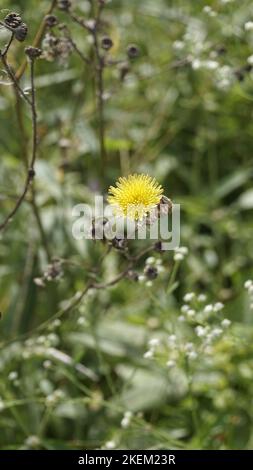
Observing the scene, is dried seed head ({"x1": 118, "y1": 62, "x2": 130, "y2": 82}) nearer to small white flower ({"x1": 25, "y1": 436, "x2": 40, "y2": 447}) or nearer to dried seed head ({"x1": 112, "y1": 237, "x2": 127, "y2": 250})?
dried seed head ({"x1": 112, "y1": 237, "x2": 127, "y2": 250})

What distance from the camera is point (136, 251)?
2971 millimetres

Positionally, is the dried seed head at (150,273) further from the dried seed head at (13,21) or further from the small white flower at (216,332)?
the dried seed head at (13,21)

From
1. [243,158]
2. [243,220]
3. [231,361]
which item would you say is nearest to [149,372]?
[231,361]

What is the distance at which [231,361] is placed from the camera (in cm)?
256

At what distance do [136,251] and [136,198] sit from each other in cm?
136

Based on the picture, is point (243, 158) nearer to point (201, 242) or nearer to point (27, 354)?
point (201, 242)

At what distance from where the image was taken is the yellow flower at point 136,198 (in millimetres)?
1602

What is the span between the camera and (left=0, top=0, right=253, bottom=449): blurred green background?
2354mm

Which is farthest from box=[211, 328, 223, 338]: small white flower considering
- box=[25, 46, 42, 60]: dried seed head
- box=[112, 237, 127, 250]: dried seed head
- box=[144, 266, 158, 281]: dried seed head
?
box=[25, 46, 42, 60]: dried seed head

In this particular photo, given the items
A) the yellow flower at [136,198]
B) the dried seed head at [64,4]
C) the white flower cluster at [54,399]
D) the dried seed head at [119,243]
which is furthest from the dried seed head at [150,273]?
the dried seed head at [64,4]

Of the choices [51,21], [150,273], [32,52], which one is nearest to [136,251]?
[150,273]

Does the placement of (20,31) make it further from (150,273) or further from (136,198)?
(150,273)

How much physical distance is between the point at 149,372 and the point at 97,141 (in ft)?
3.10

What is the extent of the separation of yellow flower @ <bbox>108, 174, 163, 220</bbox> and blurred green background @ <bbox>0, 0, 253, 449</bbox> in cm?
42
